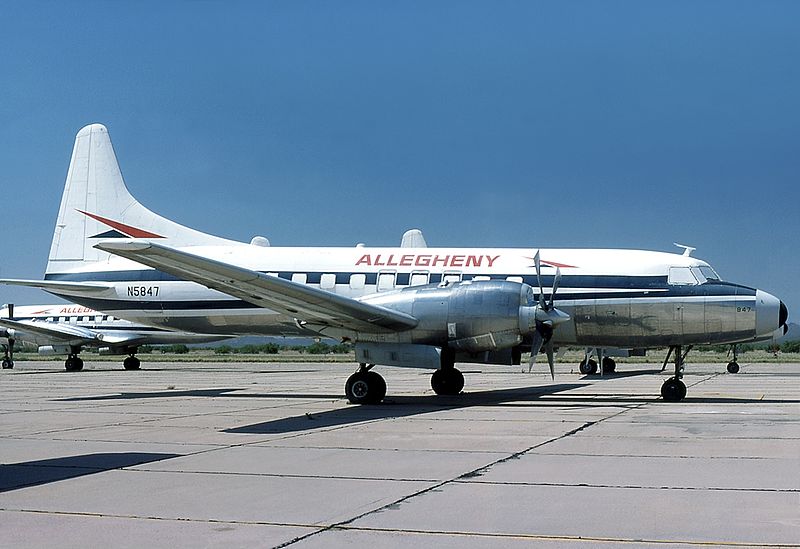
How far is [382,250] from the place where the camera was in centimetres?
2159

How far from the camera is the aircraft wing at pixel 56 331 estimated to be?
43.9m

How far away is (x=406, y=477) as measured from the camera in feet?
29.4

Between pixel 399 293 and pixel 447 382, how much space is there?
3751mm

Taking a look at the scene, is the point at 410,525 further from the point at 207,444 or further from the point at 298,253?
the point at 298,253

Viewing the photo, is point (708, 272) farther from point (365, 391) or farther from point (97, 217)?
point (97, 217)

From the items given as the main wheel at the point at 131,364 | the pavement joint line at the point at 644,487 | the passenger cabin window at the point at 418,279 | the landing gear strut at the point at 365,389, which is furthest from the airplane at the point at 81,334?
the pavement joint line at the point at 644,487

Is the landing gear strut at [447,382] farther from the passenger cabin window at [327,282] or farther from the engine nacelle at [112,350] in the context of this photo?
the engine nacelle at [112,350]

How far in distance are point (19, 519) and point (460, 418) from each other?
923 centimetres

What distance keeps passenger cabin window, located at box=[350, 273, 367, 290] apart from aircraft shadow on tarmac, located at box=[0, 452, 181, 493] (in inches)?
408

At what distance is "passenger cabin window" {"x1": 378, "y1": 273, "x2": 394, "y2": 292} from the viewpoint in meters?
20.6

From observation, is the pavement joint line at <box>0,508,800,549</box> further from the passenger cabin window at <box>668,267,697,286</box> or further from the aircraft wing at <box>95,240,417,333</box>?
the passenger cabin window at <box>668,267,697,286</box>

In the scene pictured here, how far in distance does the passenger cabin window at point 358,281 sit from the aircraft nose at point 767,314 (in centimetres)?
890

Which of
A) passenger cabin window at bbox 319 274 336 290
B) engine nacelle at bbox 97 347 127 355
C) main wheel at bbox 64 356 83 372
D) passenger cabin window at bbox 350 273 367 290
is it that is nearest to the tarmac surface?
passenger cabin window at bbox 350 273 367 290

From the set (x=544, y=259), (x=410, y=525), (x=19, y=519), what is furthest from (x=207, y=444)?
(x=544, y=259)
